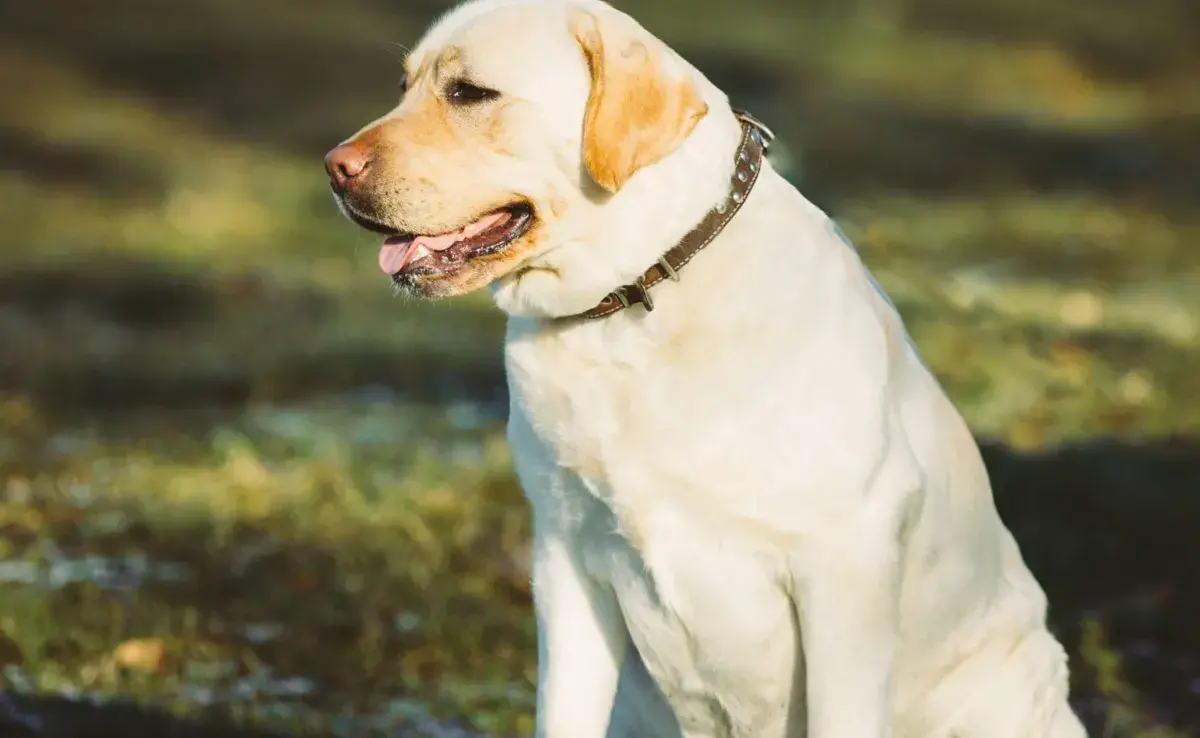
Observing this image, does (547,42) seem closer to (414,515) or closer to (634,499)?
(634,499)

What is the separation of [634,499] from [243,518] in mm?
3824

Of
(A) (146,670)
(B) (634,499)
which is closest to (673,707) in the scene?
(B) (634,499)

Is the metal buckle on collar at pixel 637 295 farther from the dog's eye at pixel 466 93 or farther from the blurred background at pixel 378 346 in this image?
the blurred background at pixel 378 346

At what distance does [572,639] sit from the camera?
3.89 metres

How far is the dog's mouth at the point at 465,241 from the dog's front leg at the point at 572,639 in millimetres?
562

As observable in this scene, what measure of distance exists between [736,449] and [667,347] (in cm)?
25

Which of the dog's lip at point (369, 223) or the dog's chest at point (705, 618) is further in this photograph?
the dog's lip at point (369, 223)

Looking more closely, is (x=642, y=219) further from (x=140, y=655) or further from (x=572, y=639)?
(x=140, y=655)

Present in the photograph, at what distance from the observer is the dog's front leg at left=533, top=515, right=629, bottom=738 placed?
12.7 feet

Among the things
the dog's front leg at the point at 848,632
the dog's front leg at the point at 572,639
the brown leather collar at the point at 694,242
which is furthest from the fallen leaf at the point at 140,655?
the dog's front leg at the point at 848,632

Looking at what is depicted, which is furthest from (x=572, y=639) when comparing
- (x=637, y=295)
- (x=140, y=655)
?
(x=140, y=655)

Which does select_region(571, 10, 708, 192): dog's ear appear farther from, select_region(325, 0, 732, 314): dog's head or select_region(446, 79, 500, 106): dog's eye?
select_region(446, 79, 500, 106): dog's eye

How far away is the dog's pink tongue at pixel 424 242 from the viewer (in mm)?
3760

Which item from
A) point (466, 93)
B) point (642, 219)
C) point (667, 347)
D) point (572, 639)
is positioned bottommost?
point (572, 639)
